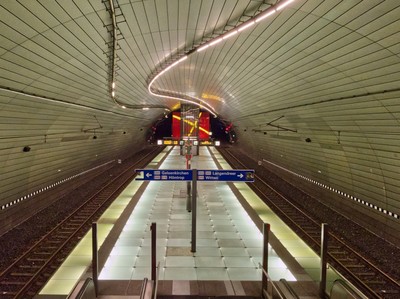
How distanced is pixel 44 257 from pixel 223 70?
327 inches

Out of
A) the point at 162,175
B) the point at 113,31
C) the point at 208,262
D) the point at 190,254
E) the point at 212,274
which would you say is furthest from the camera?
the point at 162,175

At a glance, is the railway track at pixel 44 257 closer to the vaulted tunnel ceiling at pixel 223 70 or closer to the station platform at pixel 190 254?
the station platform at pixel 190 254

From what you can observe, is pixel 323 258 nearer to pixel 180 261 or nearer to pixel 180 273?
pixel 180 273


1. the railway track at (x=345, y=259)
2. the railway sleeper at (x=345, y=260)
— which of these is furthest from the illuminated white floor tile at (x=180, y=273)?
the railway sleeper at (x=345, y=260)

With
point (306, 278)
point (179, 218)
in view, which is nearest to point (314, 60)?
point (306, 278)

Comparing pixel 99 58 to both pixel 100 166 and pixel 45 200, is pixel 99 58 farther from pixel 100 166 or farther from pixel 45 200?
pixel 100 166

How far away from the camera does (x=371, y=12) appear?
4598 mm

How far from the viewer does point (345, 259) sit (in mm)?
8305

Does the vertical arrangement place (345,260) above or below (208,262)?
below

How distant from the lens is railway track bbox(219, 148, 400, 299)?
6910mm

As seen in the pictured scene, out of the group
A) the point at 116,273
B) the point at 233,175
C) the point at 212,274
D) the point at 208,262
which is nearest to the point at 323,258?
the point at 212,274

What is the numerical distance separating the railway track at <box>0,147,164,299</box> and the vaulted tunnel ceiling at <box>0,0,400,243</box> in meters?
1.96

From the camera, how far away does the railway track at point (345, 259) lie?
6.91m

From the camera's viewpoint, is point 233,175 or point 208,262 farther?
point 233,175
